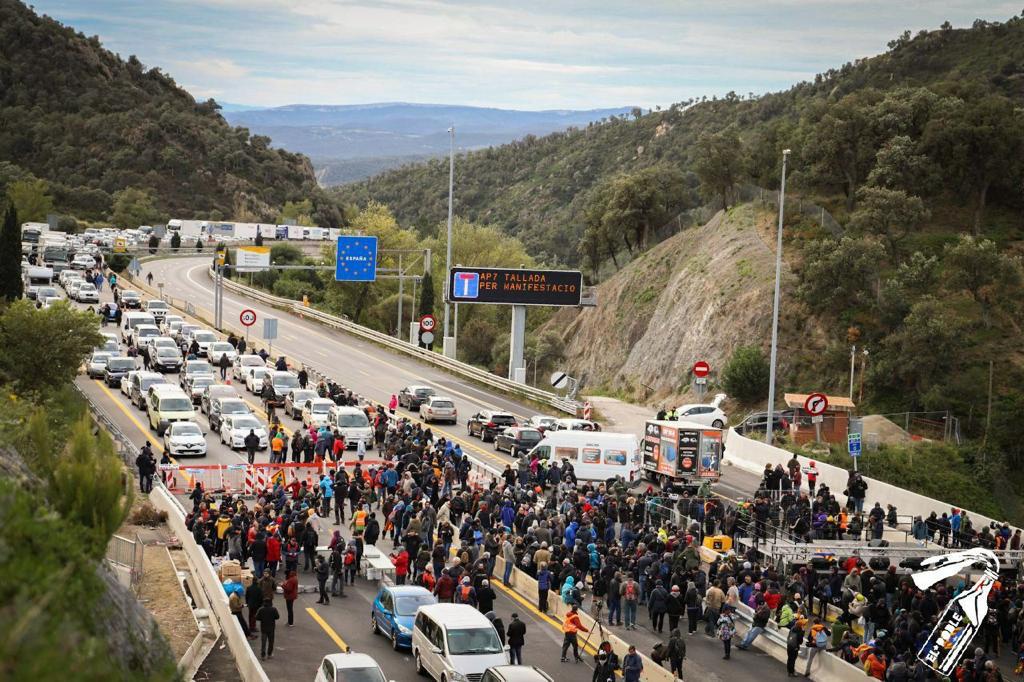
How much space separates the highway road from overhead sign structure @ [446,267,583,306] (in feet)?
14.9

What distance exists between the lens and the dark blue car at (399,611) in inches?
864

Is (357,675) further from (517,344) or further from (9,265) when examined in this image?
(9,265)

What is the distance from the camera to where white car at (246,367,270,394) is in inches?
1922

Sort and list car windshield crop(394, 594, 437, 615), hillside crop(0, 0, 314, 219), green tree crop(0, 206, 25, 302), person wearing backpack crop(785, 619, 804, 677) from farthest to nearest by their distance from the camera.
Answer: hillside crop(0, 0, 314, 219), green tree crop(0, 206, 25, 302), person wearing backpack crop(785, 619, 804, 677), car windshield crop(394, 594, 437, 615)

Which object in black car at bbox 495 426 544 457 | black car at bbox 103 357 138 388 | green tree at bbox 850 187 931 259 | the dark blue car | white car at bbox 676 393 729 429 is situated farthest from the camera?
→ green tree at bbox 850 187 931 259

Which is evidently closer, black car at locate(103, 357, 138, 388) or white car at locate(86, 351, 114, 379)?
black car at locate(103, 357, 138, 388)

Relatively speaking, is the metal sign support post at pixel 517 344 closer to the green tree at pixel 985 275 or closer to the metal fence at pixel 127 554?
the green tree at pixel 985 275

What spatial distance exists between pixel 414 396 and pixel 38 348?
49.4 ft

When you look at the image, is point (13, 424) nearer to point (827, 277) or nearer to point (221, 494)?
point (221, 494)

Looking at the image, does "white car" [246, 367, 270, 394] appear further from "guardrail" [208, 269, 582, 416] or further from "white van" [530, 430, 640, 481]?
"white van" [530, 430, 640, 481]

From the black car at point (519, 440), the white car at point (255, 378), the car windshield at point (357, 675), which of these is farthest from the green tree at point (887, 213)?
the car windshield at point (357, 675)

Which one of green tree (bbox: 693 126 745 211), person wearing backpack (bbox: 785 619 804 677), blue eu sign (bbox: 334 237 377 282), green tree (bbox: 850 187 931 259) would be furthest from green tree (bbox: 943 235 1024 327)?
person wearing backpack (bbox: 785 619 804 677)

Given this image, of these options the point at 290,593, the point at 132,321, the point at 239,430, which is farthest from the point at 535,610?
the point at 132,321

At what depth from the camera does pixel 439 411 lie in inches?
1845
